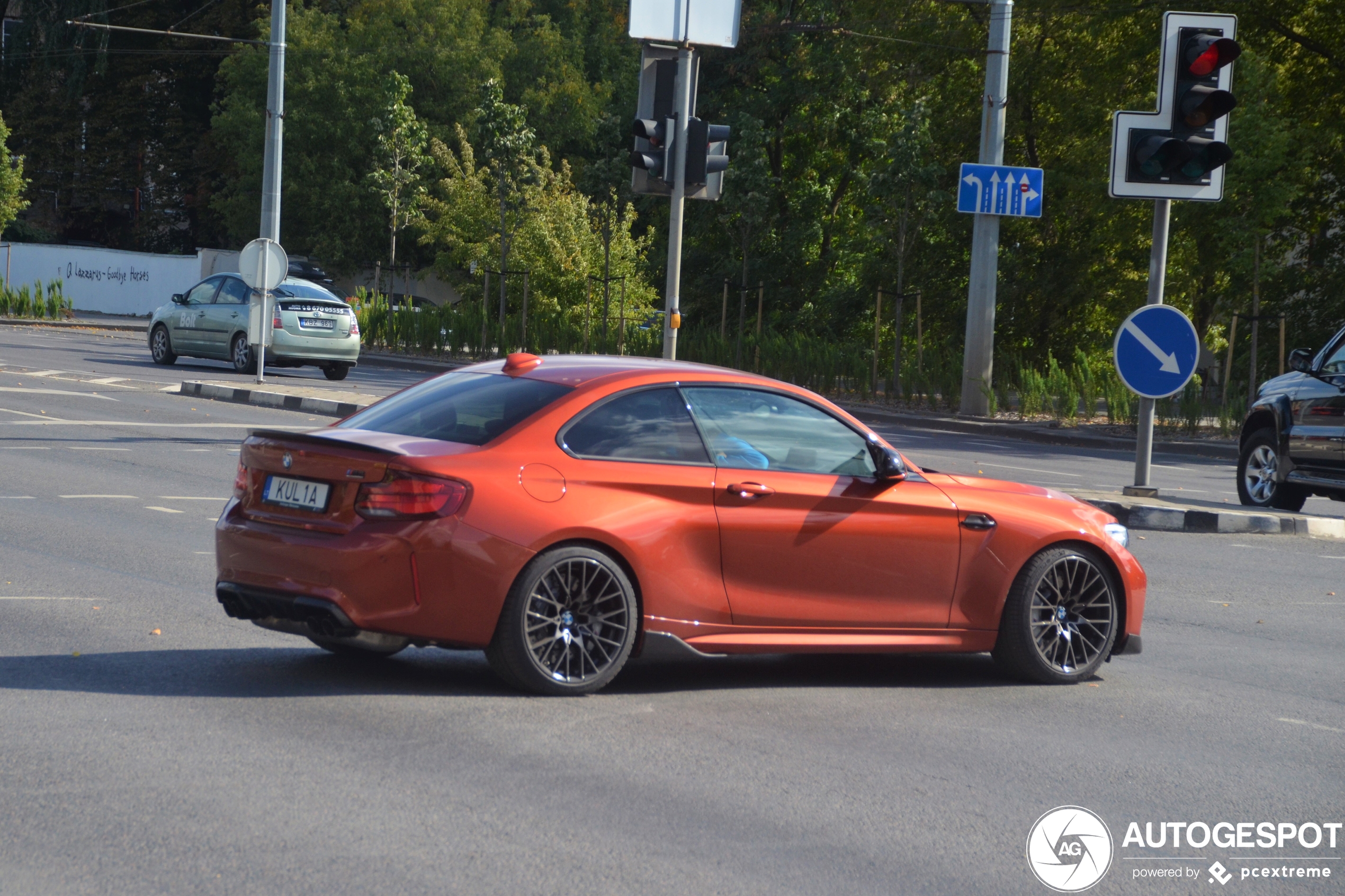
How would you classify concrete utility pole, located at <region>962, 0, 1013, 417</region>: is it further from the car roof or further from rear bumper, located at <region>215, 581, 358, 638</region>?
rear bumper, located at <region>215, 581, 358, 638</region>

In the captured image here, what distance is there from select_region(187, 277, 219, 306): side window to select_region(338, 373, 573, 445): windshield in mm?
21450

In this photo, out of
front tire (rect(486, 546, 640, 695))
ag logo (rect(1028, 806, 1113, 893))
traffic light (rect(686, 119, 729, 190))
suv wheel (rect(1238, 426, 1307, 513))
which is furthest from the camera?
traffic light (rect(686, 119, 729, 190))

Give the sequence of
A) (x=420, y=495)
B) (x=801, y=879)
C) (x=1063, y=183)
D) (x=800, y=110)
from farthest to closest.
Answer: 1. (x=800, y=110)
2. (x=1063, y=183)
3. (x=420, y=495)
4. (x=801, y=879)

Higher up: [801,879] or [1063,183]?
[1063,183]

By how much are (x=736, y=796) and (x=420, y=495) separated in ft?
5.76

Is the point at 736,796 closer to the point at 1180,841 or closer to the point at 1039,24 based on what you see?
the point at 1180,841

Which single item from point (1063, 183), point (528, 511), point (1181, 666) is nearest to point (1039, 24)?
point (1063, 183)

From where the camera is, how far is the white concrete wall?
5397 cm

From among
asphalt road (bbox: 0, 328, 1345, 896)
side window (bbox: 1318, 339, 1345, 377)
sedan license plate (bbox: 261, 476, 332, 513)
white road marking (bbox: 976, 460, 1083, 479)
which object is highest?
side window (bbox: 1318, 339, 1345, 377)

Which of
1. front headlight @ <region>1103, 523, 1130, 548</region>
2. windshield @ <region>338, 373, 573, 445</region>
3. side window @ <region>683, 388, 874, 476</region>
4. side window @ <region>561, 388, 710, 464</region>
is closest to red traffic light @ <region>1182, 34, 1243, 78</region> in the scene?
front headlight @ <region>1103, 523, 1130, 548</region>

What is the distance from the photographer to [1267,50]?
96.9 feet

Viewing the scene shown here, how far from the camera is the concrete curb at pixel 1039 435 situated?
23.7 m

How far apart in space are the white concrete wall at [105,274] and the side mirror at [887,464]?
48.4m

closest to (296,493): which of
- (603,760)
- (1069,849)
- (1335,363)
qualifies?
(603,760)
